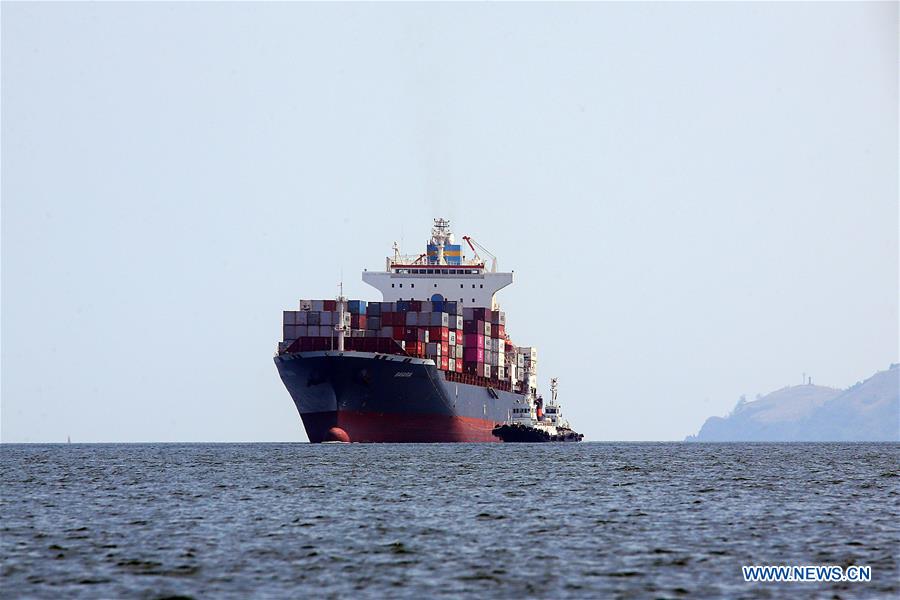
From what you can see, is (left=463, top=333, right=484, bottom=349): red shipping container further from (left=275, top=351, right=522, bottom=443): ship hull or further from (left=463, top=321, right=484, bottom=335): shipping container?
(left=275, top=351, right=522, bottom=443): ship hull

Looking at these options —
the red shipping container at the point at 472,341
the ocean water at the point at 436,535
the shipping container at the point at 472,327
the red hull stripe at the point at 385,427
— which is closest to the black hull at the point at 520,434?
the red shipping container at the point at 472,341

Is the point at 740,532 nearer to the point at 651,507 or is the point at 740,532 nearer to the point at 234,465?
the point at 651,507

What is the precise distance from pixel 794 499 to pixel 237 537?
21.9m

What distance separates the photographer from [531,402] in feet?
486

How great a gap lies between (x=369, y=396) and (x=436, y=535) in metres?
73.7

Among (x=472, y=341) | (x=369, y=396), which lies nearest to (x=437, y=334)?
(x=472, y=341)

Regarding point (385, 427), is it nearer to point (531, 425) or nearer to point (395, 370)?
point (395, 370)

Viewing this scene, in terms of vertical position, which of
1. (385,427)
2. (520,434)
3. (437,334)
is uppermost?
(437,334)

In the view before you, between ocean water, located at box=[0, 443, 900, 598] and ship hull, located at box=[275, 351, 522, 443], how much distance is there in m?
44.5

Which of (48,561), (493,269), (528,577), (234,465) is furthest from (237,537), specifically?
(493,269)

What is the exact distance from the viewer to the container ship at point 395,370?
108 meters

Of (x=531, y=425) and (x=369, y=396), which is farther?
(x=531, y=425)

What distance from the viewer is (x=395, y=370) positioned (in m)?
108

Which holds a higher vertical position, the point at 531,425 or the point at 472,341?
the point at 472,341
